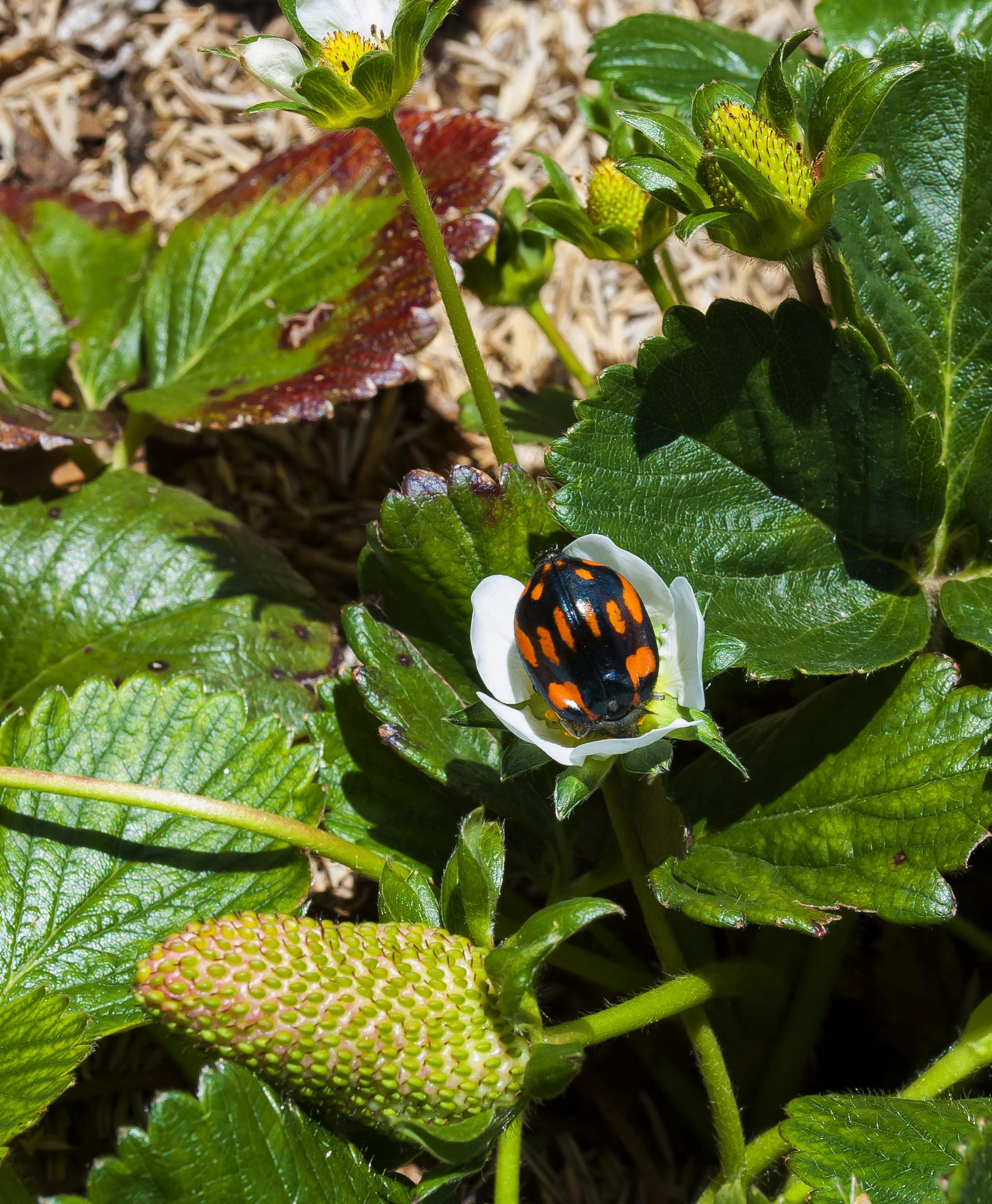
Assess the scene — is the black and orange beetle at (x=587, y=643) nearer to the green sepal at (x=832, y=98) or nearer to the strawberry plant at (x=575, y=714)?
the strawberry plant at (x=575, y=714)

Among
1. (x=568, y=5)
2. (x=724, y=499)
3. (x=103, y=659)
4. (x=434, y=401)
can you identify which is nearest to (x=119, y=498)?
(x=103, y=659)

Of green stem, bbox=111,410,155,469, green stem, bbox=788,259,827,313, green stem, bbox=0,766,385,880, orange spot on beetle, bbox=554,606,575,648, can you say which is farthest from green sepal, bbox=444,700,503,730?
green stem, bbox=111,410,155,469

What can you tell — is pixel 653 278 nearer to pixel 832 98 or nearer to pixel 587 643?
pixel 832 98

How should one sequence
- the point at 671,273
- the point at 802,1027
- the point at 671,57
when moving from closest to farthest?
the point at 802,1027
the point at 671,273
the point at 671,57

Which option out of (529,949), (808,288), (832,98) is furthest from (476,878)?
(832,98)

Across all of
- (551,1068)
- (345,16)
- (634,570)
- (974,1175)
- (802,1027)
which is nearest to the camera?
(974,1175)

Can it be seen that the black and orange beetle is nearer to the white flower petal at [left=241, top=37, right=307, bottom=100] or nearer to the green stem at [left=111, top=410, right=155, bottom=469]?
the white flower petal at [left=241, top=37, right=307, bottom=100]

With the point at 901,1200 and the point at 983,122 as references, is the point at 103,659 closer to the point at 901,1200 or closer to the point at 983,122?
the point at 901,1200
